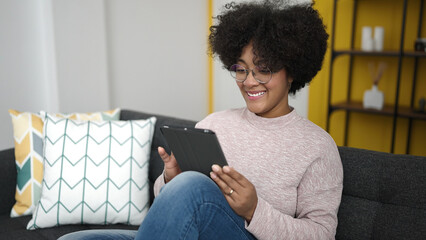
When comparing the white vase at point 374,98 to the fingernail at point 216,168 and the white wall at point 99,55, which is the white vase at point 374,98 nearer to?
the white wall at point 99,55

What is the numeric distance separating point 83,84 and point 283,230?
6.66ft

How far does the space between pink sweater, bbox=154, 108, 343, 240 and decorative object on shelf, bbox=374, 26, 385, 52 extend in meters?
1.96

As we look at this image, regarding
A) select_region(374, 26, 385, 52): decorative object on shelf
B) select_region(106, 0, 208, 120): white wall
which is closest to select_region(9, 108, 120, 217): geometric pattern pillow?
select_region(106, 0, 208, 120): white wall

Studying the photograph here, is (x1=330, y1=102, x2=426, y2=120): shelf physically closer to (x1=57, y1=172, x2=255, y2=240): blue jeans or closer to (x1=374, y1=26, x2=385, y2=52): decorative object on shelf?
(x1=374, y1=26, x2=385, y2=52): decorative object on shelf

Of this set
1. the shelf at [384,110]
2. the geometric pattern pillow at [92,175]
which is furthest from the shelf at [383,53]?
the geometric pattern pillow at [92,175]

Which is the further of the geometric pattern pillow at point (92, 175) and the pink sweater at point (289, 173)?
the geometric pattern pillow at point (92, 175)

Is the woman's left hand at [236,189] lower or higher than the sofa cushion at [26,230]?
higher

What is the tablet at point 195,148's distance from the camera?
1.03 meters

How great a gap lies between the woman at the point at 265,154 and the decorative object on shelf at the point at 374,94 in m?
1.83

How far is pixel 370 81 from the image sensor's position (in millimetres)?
3219

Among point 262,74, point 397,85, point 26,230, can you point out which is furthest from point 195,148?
point 397,85

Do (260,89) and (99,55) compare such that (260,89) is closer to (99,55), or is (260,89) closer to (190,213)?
(190,213)

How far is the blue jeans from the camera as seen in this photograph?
3.14 feet

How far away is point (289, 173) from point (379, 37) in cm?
212
